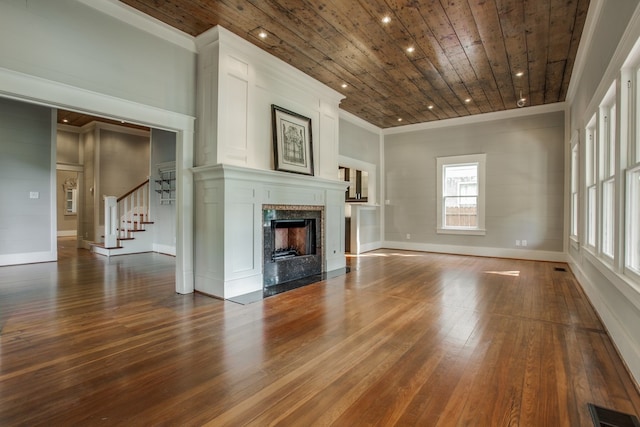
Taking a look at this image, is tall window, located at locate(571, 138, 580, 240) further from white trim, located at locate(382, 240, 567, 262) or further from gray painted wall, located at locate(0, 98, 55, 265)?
gray painted wall, located at locate(0, 98, 55, 265)

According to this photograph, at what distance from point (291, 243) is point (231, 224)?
151 cm

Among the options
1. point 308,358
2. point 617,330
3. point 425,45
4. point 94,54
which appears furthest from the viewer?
point 425,45

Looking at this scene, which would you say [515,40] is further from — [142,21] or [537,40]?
[142,21]

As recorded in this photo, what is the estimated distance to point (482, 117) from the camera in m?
7.18

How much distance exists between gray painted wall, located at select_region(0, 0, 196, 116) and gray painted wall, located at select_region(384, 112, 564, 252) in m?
5.75

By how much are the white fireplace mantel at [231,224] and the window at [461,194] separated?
4.66 meters

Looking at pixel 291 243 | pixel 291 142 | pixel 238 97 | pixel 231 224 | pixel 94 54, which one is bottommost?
pixel 291 243

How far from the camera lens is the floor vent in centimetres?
158

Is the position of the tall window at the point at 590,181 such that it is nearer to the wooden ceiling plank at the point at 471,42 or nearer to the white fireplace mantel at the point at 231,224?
the wooden ceiling plank at the point at 471,42

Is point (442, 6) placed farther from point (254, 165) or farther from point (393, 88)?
point (254, 165)

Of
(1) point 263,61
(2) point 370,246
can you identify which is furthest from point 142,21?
(2) point 370,246

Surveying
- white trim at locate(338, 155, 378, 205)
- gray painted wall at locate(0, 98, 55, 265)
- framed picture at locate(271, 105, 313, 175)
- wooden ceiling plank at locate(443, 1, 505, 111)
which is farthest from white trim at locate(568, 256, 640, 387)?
gray painted wall at locate(0, 98, 55, 265)

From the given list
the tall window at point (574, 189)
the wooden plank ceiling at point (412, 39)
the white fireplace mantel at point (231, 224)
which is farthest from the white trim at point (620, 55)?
the white fireplace mantel at point (231, 224)

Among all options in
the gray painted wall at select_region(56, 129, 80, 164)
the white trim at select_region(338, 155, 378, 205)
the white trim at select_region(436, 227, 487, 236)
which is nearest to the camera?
the white trim at select_region(436, 227, 487, 236)
